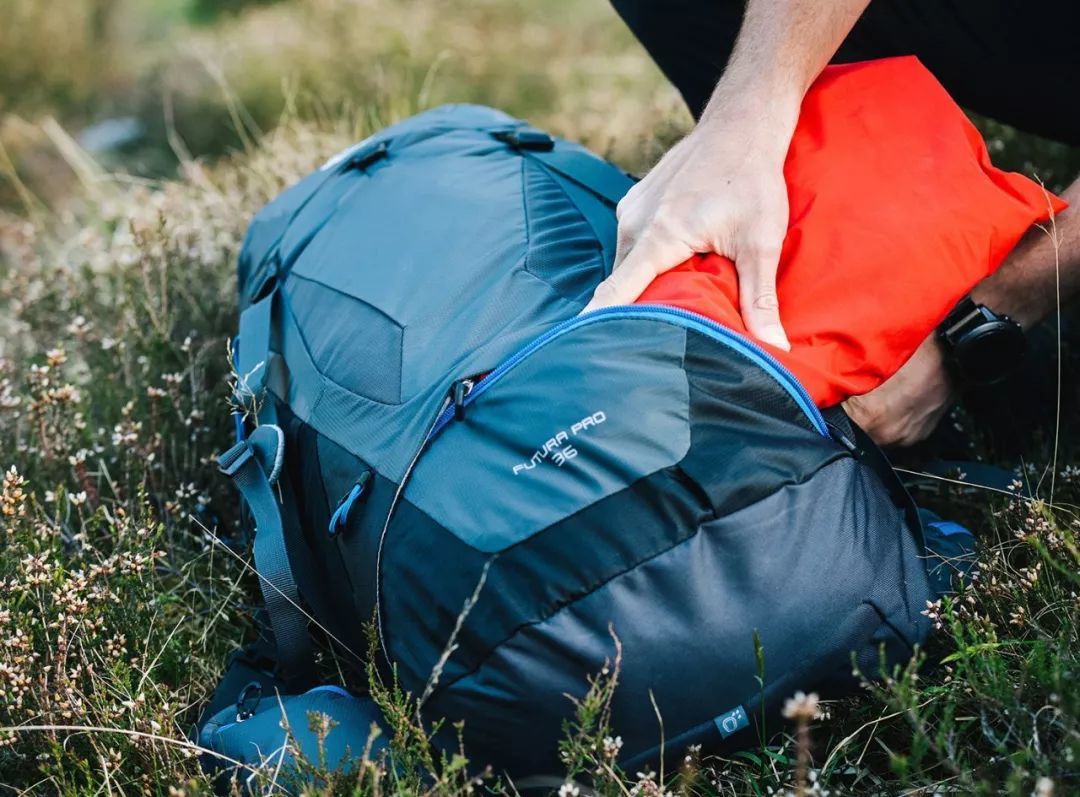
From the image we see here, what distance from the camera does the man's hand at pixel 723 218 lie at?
1.83m

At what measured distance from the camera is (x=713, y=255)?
1930 millimetres

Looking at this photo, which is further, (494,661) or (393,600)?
(393,600)

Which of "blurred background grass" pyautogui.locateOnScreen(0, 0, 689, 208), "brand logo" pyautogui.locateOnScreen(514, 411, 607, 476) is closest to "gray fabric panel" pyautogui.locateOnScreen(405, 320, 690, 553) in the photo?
"brand logo" pyautogui.locateOnScreen(514, 411, 607, 476)

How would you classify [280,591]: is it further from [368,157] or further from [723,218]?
[368,157]

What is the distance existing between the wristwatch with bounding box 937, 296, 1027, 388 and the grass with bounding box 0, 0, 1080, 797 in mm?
246

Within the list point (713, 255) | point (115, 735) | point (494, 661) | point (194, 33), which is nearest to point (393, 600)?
point (494, 661)

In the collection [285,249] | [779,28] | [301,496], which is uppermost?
[779,28]

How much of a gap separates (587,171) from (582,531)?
122 centimetres

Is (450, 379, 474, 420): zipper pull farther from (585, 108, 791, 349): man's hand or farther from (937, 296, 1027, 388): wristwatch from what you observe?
(937, 296, 1027, 388): wristwatch

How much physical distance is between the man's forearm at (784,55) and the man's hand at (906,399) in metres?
0.58

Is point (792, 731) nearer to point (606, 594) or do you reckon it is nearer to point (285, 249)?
point (606, 594)

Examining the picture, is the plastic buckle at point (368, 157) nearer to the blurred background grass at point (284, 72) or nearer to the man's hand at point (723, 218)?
the man's hand at point (723, 218)

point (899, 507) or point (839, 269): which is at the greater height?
point (839, 269)

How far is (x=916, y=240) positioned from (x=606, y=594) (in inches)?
36.4
